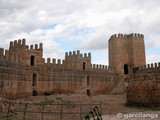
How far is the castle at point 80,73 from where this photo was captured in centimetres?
2025

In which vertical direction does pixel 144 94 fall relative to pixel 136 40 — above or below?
below

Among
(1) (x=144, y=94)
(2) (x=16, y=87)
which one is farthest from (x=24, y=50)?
(1) (x=144, y=94)

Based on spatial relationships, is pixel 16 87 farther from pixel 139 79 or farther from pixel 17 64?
pixel 139 79

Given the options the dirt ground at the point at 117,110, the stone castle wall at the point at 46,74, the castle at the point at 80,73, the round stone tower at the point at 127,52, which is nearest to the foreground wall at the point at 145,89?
the castle at the point at 80,73

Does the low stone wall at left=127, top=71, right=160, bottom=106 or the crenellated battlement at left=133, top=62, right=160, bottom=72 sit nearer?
the low stone wall at left=127, top=71, right=160, bottom=106

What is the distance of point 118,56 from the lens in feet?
121

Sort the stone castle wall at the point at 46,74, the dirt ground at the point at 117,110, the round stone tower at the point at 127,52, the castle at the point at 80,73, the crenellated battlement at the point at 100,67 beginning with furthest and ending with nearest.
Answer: the round stone tower at the point at 127,52 → the crenellated battlement at the point at 100,67 → the stone castle wall at the point at 46,74 → the castle at the point at 80,73 → the dirt ground at the point at 117,110

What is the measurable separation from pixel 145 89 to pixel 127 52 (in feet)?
60.9

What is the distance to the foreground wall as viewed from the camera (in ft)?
60.7

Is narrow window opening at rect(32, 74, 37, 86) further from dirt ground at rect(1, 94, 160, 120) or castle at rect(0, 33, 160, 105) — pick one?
dirt ground at rect(1, 94, 160, 120)

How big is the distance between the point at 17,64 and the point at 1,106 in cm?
846

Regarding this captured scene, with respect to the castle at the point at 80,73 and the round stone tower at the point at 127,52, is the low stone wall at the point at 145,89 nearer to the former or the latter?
the castle at the point at 80,73

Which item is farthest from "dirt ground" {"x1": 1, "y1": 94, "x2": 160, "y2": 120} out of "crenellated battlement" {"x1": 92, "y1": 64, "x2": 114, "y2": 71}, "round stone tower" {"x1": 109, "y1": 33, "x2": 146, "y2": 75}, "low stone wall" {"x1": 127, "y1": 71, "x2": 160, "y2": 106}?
"round stone tower" {"x1": 109, "y1": 33, "x2": 146, "y2": 75}

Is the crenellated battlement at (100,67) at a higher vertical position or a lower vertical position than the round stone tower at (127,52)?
lower
